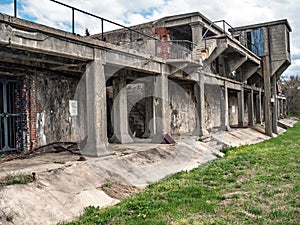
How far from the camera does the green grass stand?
534 cm

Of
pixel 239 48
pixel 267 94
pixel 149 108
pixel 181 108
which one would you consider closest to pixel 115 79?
pixel 149 108

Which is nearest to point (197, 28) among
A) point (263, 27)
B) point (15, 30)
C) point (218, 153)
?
point (218, 153)

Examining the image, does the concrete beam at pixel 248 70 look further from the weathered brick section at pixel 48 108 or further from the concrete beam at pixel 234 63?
the weathered brick section at pixel 48 108

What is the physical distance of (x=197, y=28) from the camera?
54.0 ft

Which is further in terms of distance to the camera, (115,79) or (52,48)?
(115,79)

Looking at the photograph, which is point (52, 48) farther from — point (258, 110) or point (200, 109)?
point (258, 110)

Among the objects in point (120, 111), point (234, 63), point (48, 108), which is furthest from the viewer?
point (234, 63)

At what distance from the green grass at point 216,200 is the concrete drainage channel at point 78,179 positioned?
0.42 meters

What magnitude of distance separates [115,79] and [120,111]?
139cm

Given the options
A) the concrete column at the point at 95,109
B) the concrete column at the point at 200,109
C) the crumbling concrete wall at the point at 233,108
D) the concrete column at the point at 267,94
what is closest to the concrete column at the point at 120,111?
the concrete column at the point at 95,109

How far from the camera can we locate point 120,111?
1307 cm

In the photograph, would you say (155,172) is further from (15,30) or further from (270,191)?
(15,30)

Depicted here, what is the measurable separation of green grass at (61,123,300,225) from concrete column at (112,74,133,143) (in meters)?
4.58

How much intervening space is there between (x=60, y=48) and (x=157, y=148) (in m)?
5.19
